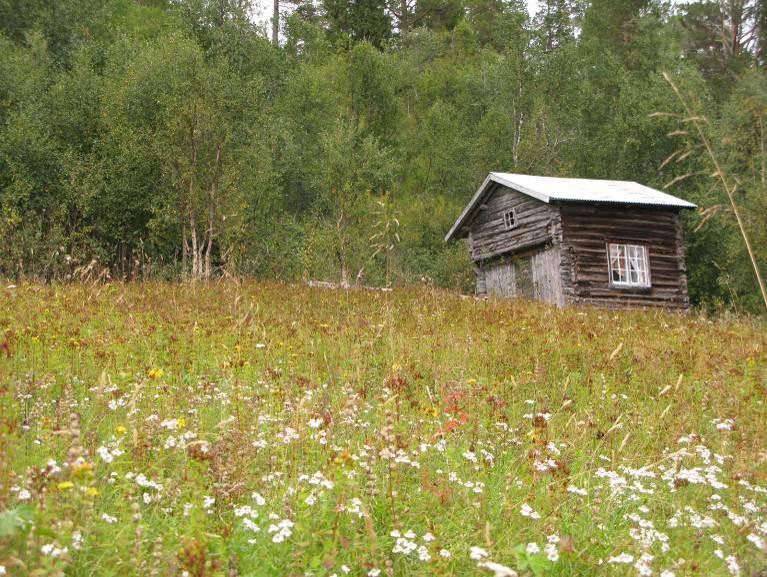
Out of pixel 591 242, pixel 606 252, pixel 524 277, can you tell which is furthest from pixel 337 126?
pixel 606 252

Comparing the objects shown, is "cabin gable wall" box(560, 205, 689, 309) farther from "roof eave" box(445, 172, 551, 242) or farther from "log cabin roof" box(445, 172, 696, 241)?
"roof eave" box(445, 172, 551, 242)

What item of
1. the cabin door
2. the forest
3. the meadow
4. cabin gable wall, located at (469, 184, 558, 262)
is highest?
the forest

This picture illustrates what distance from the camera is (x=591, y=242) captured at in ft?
88.1

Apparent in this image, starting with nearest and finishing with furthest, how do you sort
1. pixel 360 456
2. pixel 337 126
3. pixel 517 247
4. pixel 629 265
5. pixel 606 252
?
pixel 360 456 → pixel 606 252 → pixel 629 265 → pixel 517 247 → pixel 337 126

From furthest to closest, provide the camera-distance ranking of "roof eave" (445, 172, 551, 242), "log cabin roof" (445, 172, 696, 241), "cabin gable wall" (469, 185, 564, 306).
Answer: "cabin gable wall" (469, 185, 564, 306)
"roof eave" (445, 172, 551, 242)
"log cabin roof" (445, 172, 696, 241)

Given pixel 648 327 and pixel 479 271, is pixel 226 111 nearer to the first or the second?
pixel 479 271

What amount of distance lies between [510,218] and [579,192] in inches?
141

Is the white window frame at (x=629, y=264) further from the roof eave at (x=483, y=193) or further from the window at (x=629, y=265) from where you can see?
the roof eave at (x=483, y=193)

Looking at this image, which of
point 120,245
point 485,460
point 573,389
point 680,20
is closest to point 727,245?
point 680,20

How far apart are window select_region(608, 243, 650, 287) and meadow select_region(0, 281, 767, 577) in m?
18.1

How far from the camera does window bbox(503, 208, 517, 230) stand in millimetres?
29172

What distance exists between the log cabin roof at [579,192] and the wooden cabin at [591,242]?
0.12 ft

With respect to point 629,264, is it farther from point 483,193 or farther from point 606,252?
point 483,193

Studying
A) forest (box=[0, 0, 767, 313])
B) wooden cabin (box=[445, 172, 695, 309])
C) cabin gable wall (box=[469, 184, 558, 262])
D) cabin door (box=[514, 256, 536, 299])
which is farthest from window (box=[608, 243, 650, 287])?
cabin door (box=[514, 256, 536, 299])
